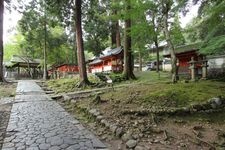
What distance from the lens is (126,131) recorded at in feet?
21.9

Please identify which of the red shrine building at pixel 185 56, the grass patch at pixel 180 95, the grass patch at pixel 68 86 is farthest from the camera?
the red shrine building at pixel 185 56

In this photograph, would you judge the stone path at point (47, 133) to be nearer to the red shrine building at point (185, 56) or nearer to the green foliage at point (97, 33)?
the red shrine building at point (185, 56)

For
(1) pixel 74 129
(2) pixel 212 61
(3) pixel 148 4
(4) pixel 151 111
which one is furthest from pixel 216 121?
(2) pixel 212 61

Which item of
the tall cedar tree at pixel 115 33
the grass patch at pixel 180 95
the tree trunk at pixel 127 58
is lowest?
the grass patch at pixel 180 95

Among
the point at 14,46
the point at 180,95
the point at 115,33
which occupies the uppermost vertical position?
the point at 14,46

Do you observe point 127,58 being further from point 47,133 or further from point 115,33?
point 47,133

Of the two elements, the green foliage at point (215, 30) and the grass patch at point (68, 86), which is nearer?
the green foliage at point (215, 30)

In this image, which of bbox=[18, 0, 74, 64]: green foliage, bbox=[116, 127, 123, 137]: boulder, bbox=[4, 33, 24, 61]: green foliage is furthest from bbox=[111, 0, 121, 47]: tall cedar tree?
bbox=[116, 127, 123, 137]: boulder

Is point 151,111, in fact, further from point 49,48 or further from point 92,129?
point 49,48

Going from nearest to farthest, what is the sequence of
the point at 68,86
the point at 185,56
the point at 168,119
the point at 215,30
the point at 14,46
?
the point at 168,119, the point at 215,30, the point at 68,86, the point at 185,56, the point at 14,46

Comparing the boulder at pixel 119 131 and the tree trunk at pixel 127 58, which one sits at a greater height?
the tree trunk at pixel 127 58

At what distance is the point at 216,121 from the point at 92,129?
4.07 m

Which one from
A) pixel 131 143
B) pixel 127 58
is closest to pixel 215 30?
pixel 131 143

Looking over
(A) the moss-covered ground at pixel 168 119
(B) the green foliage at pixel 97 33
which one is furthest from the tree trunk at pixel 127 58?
(A) the moss-covered ground at pixel 168 119
